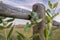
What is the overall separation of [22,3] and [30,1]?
131 mm

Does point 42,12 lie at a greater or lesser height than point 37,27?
greater

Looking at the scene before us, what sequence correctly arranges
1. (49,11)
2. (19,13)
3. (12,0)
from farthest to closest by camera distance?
1. (12,0)
2. (19,13)
3. (49,11)

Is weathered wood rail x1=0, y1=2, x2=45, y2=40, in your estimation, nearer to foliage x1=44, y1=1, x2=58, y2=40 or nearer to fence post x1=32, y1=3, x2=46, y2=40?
fence post x1=32, y1=3, x2=46, y2=40

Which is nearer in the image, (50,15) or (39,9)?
(50,15)

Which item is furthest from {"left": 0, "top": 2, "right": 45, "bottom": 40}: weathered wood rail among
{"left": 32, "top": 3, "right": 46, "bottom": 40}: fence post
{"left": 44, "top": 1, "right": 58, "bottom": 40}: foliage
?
{"left": 44, "top": 1, "right": 58, "bottom": 40}: foliage

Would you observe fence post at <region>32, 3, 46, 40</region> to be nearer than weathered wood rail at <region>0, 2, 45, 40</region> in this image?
No

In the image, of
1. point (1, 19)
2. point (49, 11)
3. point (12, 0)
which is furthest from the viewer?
Result: point (12, 0)

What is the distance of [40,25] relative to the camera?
44.2 inches

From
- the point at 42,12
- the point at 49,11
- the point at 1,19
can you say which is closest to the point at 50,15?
the point at 49,11

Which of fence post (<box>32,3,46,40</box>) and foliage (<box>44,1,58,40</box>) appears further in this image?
fence post (<box>32,3,46,40</box>)

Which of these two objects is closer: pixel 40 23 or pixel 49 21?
pixel 49 21

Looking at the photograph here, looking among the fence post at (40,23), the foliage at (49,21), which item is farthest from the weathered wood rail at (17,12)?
the foliage at (49,21)

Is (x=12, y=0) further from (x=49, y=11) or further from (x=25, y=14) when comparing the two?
(x=49, y=11)

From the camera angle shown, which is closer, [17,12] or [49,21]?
[49,21]
